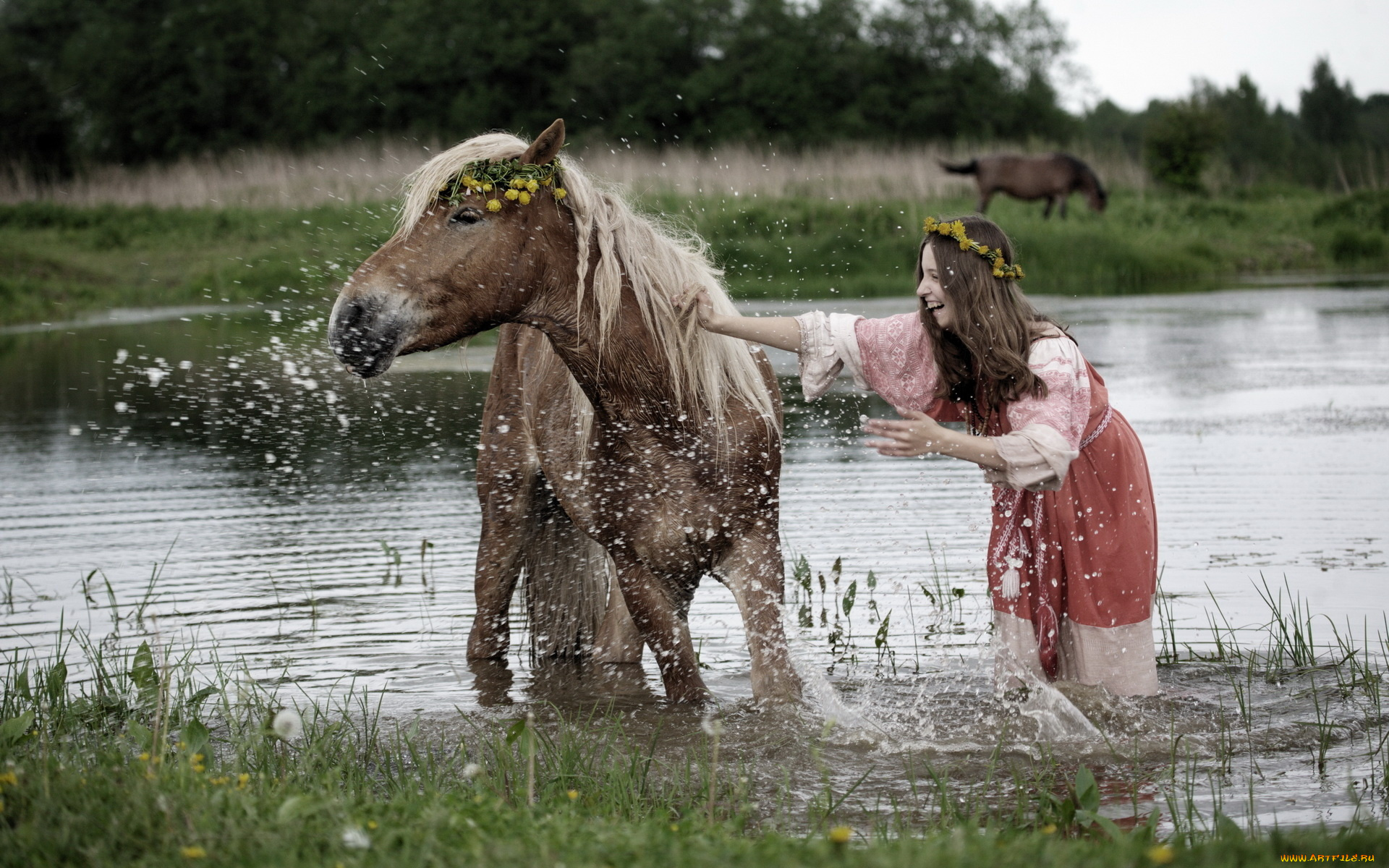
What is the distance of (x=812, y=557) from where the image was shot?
6.88 metres

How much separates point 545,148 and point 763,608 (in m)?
1.58

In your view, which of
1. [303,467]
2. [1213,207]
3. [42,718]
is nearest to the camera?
[42,718]

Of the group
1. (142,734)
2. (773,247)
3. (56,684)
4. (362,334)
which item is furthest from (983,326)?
(773,247)

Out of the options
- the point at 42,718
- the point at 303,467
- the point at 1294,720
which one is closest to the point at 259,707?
the point at 42,718

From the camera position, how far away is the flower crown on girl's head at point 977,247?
4164 millimetres

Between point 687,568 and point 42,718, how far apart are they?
1969mm

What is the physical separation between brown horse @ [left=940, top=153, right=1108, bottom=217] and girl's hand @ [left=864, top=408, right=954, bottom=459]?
22.1m

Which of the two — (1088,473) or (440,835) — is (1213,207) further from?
(440,835)

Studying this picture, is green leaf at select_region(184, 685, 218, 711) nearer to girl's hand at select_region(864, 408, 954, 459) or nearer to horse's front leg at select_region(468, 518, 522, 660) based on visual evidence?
horse's front leg at select_region(468, 518, 522, 660)

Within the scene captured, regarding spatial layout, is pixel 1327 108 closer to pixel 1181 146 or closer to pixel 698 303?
pixel 1181 146

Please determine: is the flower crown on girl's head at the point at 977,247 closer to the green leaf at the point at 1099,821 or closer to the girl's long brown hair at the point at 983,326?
the girl's long brown hair at the point at 983,326

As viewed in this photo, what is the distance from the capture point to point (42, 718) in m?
3.93

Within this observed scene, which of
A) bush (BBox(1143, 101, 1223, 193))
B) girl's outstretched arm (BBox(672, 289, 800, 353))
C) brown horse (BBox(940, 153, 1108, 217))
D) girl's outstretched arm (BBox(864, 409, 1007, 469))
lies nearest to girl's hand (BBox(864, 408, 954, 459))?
girl's outstretched arm (BBox(864, 409, 1007, 469))

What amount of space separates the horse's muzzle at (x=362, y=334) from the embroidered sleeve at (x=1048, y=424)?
5.79 ft
